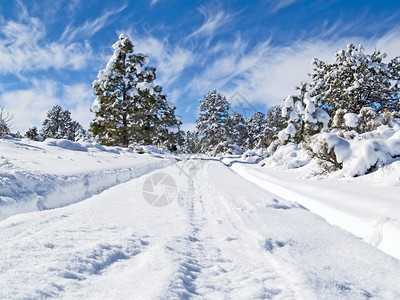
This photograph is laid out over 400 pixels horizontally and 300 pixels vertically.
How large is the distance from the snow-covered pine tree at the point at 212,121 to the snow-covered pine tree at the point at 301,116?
60.0ft

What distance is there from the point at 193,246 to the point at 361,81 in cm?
1638

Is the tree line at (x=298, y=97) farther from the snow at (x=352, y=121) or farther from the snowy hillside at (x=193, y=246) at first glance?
the snowy hillside at (x=193, y=246)

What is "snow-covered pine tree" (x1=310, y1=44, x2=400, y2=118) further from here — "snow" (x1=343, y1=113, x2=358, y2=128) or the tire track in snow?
the tire track in snow

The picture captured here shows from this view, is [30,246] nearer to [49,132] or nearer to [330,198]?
[330,198]

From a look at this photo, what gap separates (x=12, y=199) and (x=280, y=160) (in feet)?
34.8

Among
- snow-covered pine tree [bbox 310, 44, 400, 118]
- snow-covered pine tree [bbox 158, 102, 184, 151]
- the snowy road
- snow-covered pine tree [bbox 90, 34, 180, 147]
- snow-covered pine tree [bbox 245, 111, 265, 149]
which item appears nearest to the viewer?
the snowy road

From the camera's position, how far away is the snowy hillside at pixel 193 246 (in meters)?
1.35

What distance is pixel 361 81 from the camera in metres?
14.1

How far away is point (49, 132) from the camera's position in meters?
45.3

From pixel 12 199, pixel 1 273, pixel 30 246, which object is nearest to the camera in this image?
pixel 1 273

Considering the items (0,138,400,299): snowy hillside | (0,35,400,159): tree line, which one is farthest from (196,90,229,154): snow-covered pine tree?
(0,138,400,299): snowy hillside

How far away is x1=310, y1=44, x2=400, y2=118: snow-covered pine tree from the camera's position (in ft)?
46.0

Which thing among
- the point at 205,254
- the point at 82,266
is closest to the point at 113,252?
the point at 82,266

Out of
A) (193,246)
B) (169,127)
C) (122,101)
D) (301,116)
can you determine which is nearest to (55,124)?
(169,127)
